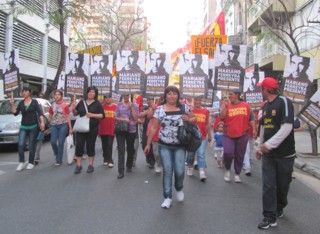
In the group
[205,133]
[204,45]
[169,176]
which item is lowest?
[169,176]

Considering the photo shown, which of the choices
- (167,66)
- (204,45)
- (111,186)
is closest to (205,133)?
(167,66)

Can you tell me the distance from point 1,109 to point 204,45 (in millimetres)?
6986

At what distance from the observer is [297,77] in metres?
8.31

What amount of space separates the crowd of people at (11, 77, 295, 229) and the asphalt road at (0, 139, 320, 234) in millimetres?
280

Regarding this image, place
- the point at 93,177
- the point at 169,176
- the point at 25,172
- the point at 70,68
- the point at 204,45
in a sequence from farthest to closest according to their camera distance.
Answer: the point at 204,45, the point at 70,68, the point at 25,172, the point at 93,177, the point at 169,176

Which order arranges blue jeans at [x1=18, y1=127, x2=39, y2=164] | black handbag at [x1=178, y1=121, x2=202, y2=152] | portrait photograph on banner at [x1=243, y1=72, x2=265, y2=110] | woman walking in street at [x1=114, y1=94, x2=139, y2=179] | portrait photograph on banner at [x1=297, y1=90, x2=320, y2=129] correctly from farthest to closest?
portrait photograph on banner at [x1=243, y1=72, x2=265, y2=110] → blue jeans at [x1=18, y1=127, x2=39, y2=164] → woman walking in street at [x1=114, y1=94, x2=139, y2=179] → portrait photograph on banner at [x1=297, y1=90, x2=320, y2=129] → black handbag at [x1=178, y1=121, x2=202, y2=152]

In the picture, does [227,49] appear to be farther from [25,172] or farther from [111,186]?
[25,172]

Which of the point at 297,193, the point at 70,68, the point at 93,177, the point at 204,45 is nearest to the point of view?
the point at 297,193

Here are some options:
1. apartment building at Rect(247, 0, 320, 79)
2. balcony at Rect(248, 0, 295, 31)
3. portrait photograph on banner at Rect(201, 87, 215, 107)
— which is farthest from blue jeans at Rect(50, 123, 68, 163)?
apartment building at Rect(247, 0, 320, 79)

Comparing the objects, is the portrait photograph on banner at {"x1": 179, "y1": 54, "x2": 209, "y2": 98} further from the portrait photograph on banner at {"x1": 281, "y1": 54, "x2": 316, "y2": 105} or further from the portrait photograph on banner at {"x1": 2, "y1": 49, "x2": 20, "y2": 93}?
the portrait photograph on banner at {"x1": 2, "y1": 49, "x2": 20, "y2": 93}

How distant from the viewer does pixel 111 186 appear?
6.74m

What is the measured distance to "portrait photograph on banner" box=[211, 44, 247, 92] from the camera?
321 inches

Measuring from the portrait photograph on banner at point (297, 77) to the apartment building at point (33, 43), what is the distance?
15391mm

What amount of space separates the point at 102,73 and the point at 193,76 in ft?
7.55
